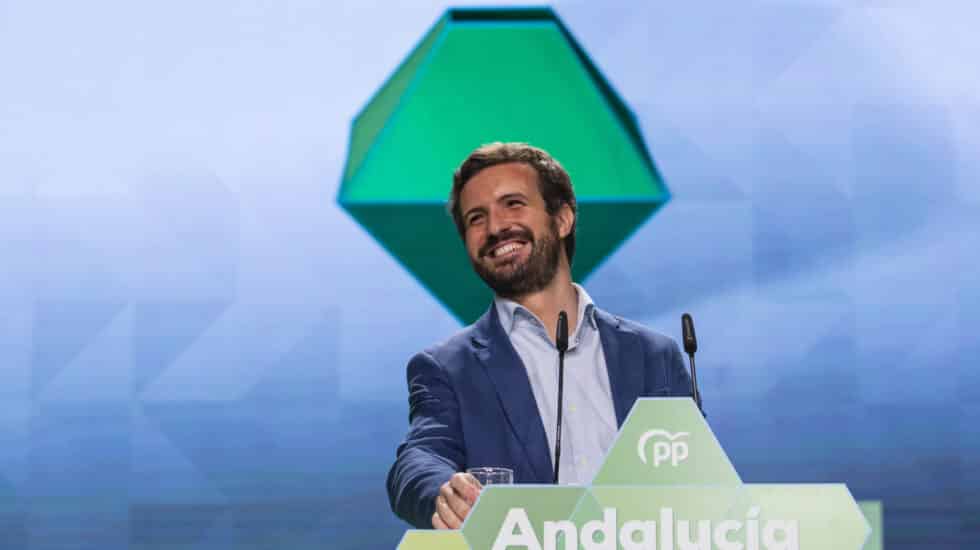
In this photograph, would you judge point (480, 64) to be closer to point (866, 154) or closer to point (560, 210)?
point (866, 154)

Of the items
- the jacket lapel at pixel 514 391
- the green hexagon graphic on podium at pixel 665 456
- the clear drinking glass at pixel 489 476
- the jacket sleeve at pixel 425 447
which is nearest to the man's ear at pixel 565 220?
the jacket lapel at pixel 514 391

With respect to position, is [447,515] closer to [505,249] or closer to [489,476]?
[489,476]

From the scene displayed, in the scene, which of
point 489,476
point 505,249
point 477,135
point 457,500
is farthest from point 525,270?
point 477,135

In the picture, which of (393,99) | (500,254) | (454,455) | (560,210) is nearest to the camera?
(454,455)

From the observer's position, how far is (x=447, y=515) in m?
1.49

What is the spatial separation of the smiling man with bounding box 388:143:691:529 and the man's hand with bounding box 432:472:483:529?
0.31m

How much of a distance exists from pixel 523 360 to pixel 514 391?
0.35 feet

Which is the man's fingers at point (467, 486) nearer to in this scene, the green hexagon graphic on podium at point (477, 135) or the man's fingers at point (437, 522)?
the man's fingers at point (437, 522)

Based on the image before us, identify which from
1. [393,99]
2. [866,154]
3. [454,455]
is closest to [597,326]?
[454,455]

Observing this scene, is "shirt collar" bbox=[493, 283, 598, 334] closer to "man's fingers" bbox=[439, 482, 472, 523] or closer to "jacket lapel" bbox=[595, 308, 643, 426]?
"jacket lapel" bbox=[595, 308, 643, 426]

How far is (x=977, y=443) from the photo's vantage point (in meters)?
3.90

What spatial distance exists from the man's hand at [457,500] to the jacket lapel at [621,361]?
62 cm

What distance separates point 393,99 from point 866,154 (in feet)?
5.45

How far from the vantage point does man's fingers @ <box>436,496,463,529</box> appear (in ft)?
4.83
